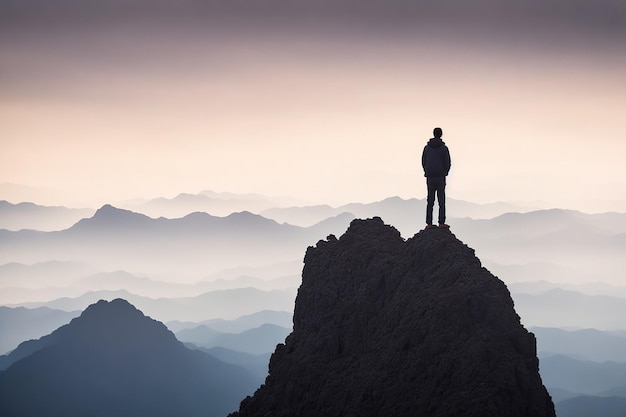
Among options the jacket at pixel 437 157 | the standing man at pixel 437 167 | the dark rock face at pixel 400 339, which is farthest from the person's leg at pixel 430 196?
the dark rock face at pixel 400 339

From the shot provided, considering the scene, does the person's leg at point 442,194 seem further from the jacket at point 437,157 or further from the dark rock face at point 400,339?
the dark rock face at point 400,339

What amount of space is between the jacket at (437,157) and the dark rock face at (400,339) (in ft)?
9.09

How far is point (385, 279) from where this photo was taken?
4166cm

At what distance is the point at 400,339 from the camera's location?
38.1 m

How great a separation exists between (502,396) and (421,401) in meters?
3.28

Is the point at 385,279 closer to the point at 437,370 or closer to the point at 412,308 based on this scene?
the point at 412,308

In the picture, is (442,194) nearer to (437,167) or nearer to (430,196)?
(430,196)

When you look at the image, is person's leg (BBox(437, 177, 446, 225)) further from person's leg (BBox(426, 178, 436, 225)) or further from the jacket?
the jacket

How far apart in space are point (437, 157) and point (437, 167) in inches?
17.3

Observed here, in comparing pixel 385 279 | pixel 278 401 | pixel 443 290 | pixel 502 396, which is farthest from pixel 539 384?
pixel 278 401

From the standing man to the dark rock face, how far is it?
1.79 m

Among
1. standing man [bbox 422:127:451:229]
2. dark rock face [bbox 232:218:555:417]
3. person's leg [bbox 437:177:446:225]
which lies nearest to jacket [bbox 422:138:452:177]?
standing man [bbox 422:127:451:229]

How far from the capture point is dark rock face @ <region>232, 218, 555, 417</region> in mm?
34594

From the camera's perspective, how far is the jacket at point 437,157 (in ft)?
137
